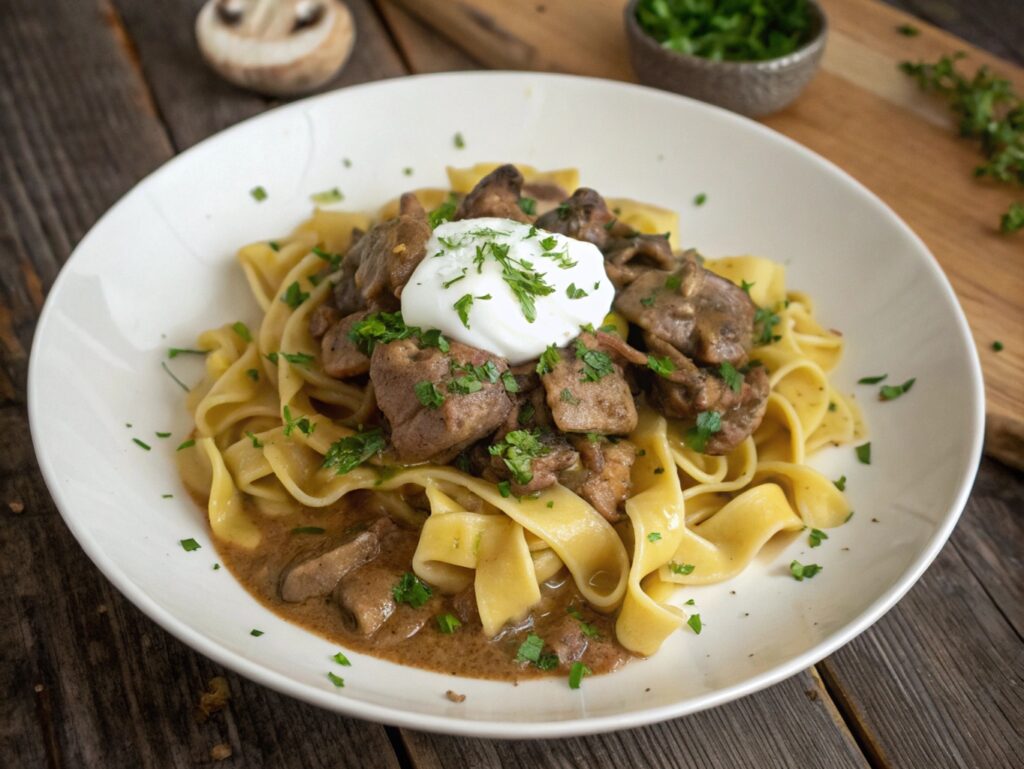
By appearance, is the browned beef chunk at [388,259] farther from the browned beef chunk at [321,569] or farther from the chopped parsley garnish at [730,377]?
the chopped parsley garnish at [730,377]

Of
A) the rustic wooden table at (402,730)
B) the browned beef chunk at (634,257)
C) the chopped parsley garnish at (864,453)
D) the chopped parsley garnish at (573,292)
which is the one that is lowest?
the rustic wooden table at (402,730)

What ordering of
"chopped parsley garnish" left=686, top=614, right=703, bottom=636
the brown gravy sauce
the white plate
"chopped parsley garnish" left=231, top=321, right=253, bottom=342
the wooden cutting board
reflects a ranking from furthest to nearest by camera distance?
the wooden cutting board → "chopped parsley garnish" left=231, top=321, right=253, bottom=342 → "chopped parsley garnish" left=686, top=614, right=703, bottom=636 → the brown gravy sauce → the white plate

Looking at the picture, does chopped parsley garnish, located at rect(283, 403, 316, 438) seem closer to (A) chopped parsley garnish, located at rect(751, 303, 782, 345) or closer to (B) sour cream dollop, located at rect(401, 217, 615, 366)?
(B) sour cream dollop, located at rect(401, 217, 615, 366)

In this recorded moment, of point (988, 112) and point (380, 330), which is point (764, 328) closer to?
point (380, 330)

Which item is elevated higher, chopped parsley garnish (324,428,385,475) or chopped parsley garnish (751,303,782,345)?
chopped parsley garnish (751,303,782,345)

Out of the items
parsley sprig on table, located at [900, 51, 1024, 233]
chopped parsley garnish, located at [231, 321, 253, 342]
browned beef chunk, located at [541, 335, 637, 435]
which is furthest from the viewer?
parsley sprig on table, located at [900, 51, 1024, 233]

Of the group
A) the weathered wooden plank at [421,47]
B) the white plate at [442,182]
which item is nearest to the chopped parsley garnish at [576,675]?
the white plate at [442,182]

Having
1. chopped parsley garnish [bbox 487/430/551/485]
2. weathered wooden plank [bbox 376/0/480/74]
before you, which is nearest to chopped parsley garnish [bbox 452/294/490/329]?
chopped parsley garnish [bbox 487/430/551/485]
